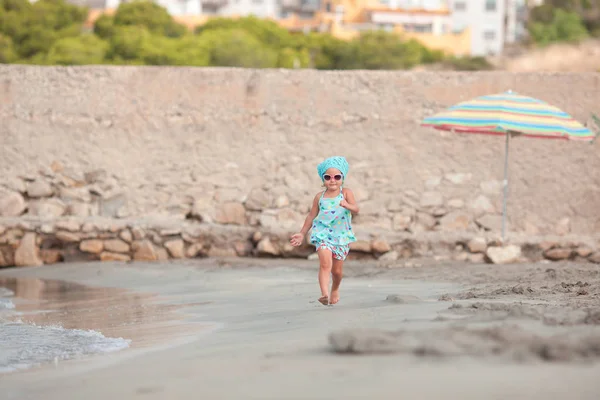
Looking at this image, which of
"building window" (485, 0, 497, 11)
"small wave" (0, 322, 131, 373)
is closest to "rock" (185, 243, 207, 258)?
"small wave" (0, 322, 131, 373)

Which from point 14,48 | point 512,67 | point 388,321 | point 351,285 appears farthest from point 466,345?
point 14,48

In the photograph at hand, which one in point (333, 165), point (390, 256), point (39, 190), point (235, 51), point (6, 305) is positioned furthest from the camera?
point (235, 51)

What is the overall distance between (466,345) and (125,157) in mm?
11646

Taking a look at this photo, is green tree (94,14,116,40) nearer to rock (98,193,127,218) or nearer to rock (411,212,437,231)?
rock (98,193,127,218)

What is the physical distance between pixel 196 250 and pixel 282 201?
1.53 m

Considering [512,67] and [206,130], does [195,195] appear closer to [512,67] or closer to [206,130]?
[206,130]

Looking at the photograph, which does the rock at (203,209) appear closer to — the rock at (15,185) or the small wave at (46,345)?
the rock at (15,185)

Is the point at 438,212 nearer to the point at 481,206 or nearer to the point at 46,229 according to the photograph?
the point at 481,206

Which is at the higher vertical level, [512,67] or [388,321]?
[512,67]

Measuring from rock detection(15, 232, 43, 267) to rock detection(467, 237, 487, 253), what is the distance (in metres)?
5.67

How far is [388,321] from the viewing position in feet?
21.3

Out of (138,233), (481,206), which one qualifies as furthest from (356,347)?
(481,206)

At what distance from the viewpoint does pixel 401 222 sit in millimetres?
14891

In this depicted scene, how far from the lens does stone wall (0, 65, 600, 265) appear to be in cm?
1451
